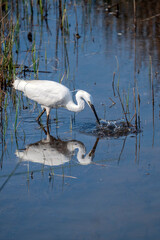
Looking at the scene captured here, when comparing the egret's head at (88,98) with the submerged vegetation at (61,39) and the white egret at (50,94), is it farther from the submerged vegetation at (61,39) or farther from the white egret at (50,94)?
the submerged vegetation at (61,39)

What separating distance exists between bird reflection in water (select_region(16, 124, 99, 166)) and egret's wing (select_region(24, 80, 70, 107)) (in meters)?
0.67

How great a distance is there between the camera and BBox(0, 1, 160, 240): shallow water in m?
3.67

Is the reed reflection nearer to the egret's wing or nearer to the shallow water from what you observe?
the shallow water

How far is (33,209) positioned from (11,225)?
11.8 inches

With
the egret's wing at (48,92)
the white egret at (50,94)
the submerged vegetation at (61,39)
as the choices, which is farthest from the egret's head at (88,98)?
the submerged vegetation at (61,39)

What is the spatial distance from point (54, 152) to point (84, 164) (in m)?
0.53

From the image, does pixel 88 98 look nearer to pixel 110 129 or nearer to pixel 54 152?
pixel 110 129

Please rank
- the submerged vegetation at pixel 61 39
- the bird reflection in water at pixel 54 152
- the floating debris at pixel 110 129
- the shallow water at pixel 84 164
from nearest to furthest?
the shallow water at pixel 84 164 → the bird reflection in water at pixel 54 152 → the floating debris at pixel 110 129 → the submerged vegetation at pixel 61 39

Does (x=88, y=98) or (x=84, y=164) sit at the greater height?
(x=88, y=98)

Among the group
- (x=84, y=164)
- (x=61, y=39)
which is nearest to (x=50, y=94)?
(x=84, y=164)

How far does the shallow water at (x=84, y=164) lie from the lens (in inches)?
145

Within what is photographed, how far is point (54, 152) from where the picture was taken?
17.0ft

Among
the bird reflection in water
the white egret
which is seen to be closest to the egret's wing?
the white egret

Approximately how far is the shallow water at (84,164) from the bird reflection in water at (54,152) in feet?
0.04
